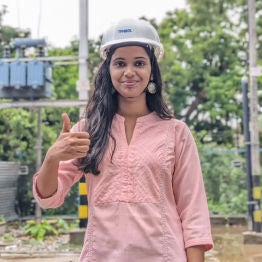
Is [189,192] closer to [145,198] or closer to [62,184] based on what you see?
[145,198]

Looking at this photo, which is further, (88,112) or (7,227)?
(7,227)

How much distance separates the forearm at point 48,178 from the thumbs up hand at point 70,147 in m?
0.02

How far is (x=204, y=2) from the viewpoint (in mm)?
Answer: 15500

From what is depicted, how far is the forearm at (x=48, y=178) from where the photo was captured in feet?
4.59

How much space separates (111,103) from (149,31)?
247 millimetres

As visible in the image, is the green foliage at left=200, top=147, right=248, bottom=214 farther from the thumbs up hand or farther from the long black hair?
the thumbs up hand

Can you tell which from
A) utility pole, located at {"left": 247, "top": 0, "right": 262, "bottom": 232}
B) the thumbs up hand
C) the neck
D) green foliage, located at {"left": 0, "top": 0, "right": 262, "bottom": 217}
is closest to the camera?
the thumbs up hand

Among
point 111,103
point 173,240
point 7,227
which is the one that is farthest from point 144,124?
point 7,227

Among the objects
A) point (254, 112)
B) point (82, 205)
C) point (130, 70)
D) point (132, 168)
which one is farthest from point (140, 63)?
point (254, 112)

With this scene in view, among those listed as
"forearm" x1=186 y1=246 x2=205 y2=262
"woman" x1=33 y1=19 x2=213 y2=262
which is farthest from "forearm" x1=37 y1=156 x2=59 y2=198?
"forearm" x1=186 y1=246 x2=205 y2=262

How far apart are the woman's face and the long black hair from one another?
0.03m

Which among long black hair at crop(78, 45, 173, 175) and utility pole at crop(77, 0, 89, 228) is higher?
utility pole at crop(77, 0, 89, 228)

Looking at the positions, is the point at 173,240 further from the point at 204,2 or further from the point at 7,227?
the point at 204,2

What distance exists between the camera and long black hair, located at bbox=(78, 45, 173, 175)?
150 centimetres
